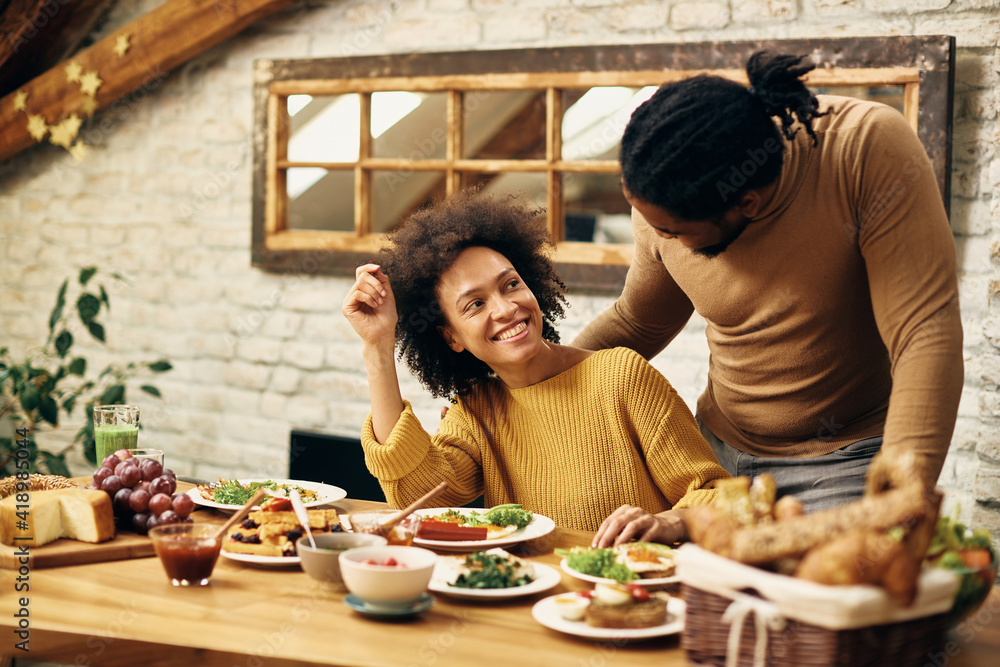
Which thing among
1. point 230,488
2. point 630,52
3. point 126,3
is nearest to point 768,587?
point 230,488

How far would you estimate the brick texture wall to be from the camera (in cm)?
338

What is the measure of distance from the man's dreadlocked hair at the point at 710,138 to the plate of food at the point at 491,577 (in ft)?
Result: 2.08

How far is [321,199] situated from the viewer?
6.35 metres

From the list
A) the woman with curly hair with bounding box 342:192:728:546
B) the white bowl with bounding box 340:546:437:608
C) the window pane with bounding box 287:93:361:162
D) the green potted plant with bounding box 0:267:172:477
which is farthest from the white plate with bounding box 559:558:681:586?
the window pane with bounding box 287:93:361:162

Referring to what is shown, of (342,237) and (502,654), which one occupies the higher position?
(342,237)

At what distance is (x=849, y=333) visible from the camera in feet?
5.83

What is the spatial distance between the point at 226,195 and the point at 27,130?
3.35 ft

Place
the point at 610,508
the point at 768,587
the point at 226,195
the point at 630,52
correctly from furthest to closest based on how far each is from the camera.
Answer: the point at 226,195 → the point at 630,52 → the point at 610,508 → the point at 768,587

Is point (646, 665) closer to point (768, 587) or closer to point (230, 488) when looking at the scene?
point (768, 587)

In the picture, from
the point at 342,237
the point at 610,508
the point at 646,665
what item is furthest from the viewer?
the point at 342,237

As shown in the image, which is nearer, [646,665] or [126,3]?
[646,665]

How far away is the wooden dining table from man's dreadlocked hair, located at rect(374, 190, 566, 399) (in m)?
0.82

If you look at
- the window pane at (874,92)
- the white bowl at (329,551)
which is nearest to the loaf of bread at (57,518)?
the white bowl at (329,551)

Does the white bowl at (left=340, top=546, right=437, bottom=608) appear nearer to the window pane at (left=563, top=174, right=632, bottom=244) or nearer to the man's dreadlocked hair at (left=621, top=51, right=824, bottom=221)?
the man's dreadlocked hair at (left=621, top=51, right=824, bottom=221)
